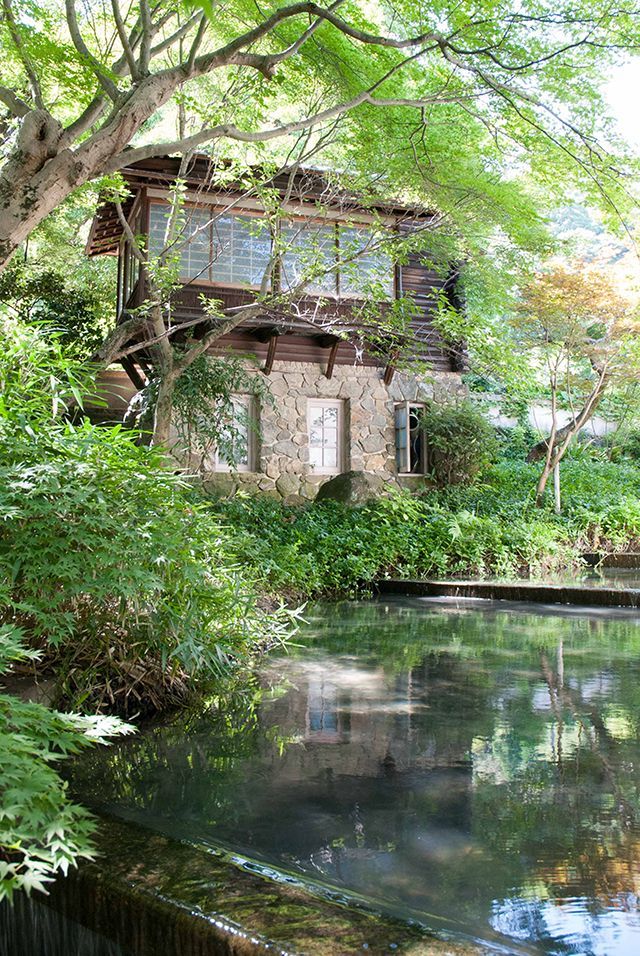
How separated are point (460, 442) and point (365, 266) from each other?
3480 mm

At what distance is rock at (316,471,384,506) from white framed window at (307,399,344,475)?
1.55 metres

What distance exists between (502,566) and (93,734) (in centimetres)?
897

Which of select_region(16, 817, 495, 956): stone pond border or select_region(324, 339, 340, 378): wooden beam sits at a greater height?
select_region(324, 339, 340, 378): wooden beam

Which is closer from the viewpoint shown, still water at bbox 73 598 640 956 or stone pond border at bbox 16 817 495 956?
stone pond border at bbox 16 817 495 956

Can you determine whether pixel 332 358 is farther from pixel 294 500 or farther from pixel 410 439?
pixel 294 500

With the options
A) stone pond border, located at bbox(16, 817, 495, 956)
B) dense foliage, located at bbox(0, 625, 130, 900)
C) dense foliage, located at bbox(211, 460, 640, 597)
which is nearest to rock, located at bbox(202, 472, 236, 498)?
dense foliage, located at bbox(211, 460, 640, 597)

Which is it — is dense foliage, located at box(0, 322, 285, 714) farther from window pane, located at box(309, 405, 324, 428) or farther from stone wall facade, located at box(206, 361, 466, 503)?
window pane, located at box(309, 405, 324, 428)

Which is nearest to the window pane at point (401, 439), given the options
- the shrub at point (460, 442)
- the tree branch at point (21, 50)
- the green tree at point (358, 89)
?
the shrub at point (460, 442)

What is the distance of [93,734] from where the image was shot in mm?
2092

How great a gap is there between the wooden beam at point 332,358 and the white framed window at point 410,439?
4.92 ft

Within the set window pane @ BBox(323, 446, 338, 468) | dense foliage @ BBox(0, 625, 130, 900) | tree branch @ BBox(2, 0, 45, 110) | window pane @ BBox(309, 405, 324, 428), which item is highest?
tree branch @ BBox(2, 0, 45, 110)

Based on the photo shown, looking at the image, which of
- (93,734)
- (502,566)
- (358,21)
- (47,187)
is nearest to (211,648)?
(93,734)

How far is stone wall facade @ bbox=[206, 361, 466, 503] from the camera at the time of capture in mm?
13789

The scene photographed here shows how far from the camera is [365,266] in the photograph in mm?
13422
